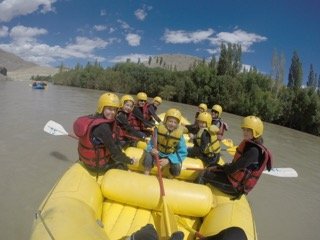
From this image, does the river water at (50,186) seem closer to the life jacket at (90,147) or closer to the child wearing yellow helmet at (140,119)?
the life jacket at (90,147)

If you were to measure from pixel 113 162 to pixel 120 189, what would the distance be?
65 cm

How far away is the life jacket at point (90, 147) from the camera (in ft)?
11.3


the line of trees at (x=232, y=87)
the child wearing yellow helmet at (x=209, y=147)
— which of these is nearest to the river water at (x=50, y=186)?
the child wearing yellow helmet at (x=209, y=147)

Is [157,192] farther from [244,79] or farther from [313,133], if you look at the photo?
[244,79]

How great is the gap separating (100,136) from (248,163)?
5.06 ft

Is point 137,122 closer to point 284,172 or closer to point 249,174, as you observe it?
point 284,172

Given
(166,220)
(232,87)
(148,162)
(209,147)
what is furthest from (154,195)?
(232,87)

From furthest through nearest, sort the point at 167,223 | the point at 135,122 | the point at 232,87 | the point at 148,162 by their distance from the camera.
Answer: the point at 232,87
the point at 135,122
the point at 148,162
the point at 167,223

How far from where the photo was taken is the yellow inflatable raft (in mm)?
2932

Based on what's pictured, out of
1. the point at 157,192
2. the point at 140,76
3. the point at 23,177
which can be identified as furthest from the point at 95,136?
the point at 140,76

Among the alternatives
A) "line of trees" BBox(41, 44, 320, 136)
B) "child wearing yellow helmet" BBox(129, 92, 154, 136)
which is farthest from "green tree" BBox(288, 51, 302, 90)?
"child wearing yellow helmet" BBox(129, 92, 154, 136)

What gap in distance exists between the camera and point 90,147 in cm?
353

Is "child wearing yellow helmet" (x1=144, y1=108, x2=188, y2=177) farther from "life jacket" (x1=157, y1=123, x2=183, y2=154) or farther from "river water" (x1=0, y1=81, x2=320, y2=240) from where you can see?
"river water" (x1=0, y1=81, x2=320, y2=240)

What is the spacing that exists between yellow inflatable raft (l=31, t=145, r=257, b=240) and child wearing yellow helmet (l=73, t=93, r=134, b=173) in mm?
152
